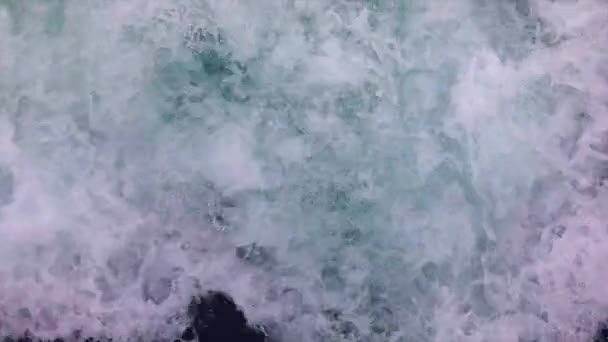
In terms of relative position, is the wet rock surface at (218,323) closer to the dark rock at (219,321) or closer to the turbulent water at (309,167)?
the dark rock at (219,321)

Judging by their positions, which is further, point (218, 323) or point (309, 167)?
point (309, 167)

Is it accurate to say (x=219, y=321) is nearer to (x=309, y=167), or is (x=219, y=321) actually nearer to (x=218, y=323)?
(x=218, y=323)

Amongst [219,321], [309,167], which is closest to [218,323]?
[219,321]

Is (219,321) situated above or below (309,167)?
below

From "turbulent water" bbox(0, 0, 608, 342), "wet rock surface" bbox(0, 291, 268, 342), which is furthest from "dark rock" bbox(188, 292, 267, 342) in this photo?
"turbulent water" bbox(0, 0, 608, 342)

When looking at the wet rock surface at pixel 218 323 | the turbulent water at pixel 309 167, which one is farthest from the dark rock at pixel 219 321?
the turbulent water at pixel 309 167

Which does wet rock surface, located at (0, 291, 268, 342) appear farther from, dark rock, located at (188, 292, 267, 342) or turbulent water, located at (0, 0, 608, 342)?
turbulent water, located at (0, 0, 608, 342)

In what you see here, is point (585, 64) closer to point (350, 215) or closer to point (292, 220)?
point (350, 215)

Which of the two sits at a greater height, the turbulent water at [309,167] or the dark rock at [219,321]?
the turbulent water at [309,167]
